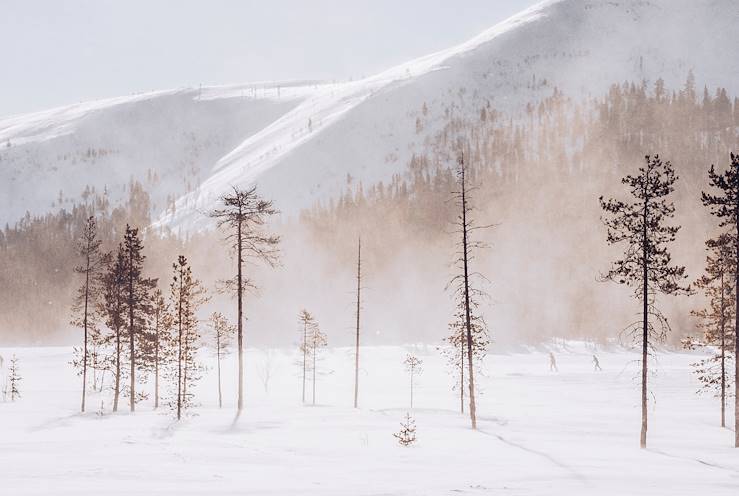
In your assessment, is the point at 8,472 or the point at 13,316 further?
the point at 13,316

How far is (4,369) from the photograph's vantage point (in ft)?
268

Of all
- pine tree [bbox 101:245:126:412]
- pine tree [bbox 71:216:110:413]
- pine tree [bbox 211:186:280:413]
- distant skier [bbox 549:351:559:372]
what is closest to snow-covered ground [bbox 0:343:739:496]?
pine tree [bbox 101:245:126:412]

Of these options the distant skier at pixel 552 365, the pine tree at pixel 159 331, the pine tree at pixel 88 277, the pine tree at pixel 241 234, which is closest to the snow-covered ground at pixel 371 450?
the pine tree at pixel 241 234

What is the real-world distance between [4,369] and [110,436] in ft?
233

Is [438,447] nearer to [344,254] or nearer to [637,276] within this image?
[637,276]

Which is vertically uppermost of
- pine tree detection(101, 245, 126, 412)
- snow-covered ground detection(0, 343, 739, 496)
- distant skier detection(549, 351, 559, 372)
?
pine tree detection(101, 245, 126, 412)

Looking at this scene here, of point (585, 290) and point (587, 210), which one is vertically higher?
point (587, 210)

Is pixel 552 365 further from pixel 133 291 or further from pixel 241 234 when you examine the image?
pixel 133 291

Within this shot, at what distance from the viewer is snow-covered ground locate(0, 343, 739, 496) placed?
48.0ft

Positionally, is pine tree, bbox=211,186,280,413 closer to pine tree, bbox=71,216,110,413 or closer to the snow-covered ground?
the snow-covered ground

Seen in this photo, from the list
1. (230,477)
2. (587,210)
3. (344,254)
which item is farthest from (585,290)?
(230,477)

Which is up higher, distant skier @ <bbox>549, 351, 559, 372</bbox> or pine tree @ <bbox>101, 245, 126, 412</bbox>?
pine tree @ <bbox>101, 245, 126, 412</bbox>

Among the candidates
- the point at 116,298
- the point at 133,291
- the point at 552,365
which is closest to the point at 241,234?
the point at 133,291

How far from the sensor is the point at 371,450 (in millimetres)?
21453
